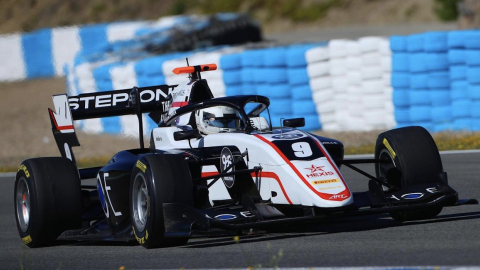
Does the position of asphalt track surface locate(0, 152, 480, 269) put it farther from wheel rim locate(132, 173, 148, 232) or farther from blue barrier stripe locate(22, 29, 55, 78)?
blue barrier stripe locate(22, 29, 55, 78)

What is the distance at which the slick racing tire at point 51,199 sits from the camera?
325 inches

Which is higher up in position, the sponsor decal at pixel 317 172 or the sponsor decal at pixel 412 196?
the sponsor decal at pixel 317 172

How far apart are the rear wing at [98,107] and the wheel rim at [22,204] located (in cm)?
88

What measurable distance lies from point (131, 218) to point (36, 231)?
1327 mm

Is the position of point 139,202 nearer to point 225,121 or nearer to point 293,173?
point 225,121

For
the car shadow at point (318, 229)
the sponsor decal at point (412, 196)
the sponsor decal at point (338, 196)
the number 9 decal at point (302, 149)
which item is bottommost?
the car shadow at point (318, 229)

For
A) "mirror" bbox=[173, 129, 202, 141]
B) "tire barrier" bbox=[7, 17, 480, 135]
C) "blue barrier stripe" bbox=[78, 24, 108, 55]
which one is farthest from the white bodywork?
"blue barrier stripe" bbox=[78, 24, 108, 55]

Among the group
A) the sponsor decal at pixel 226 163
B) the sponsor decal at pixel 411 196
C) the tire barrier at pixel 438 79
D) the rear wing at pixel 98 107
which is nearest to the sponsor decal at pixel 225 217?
the sponsor decal at pixel 226 163

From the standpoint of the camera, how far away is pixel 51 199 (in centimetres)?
826

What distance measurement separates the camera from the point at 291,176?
23.2 feet

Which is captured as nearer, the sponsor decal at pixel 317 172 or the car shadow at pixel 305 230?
the sponsor decal at pixel 317 172

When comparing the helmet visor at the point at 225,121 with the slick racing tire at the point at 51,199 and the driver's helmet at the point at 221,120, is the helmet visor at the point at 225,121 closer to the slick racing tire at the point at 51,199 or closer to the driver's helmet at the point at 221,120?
the driver's helmet at the point at 221,120

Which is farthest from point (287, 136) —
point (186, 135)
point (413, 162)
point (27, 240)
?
point (27, 240)

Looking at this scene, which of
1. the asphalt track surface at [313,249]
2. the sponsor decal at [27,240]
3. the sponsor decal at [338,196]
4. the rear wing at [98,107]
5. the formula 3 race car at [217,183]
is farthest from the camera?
the rear wing at [98,107]
